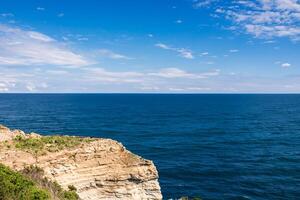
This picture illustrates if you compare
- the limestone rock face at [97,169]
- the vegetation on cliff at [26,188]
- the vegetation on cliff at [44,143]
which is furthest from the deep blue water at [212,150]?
the vegetation on cliff at [26,188]

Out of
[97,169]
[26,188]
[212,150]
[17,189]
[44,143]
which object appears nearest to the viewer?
[17,189]

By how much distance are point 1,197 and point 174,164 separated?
5618cm

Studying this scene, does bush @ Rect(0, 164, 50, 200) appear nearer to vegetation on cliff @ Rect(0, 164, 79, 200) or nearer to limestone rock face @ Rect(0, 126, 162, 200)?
vegetation on cliff @ Rect(0, 164, 79, 200)

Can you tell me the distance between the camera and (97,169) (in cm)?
4403

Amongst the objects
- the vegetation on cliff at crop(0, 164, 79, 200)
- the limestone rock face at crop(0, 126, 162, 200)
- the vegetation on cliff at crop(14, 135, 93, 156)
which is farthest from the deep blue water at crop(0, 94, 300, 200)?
the vegetation on cliff at crop(0, 164, 79, 200)

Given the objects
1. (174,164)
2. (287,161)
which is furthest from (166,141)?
(287,161)

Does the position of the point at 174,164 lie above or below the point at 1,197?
below

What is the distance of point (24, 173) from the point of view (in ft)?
125

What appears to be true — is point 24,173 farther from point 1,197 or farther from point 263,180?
point 263,180

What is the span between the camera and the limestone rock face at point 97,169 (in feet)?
134

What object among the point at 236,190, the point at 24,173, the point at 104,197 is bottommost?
the point at 236,190

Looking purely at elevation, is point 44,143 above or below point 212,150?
above

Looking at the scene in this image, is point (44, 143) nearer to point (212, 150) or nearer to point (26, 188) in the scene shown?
point (26, 188)

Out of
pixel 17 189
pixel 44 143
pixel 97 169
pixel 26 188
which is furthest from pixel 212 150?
pixel 17 189
